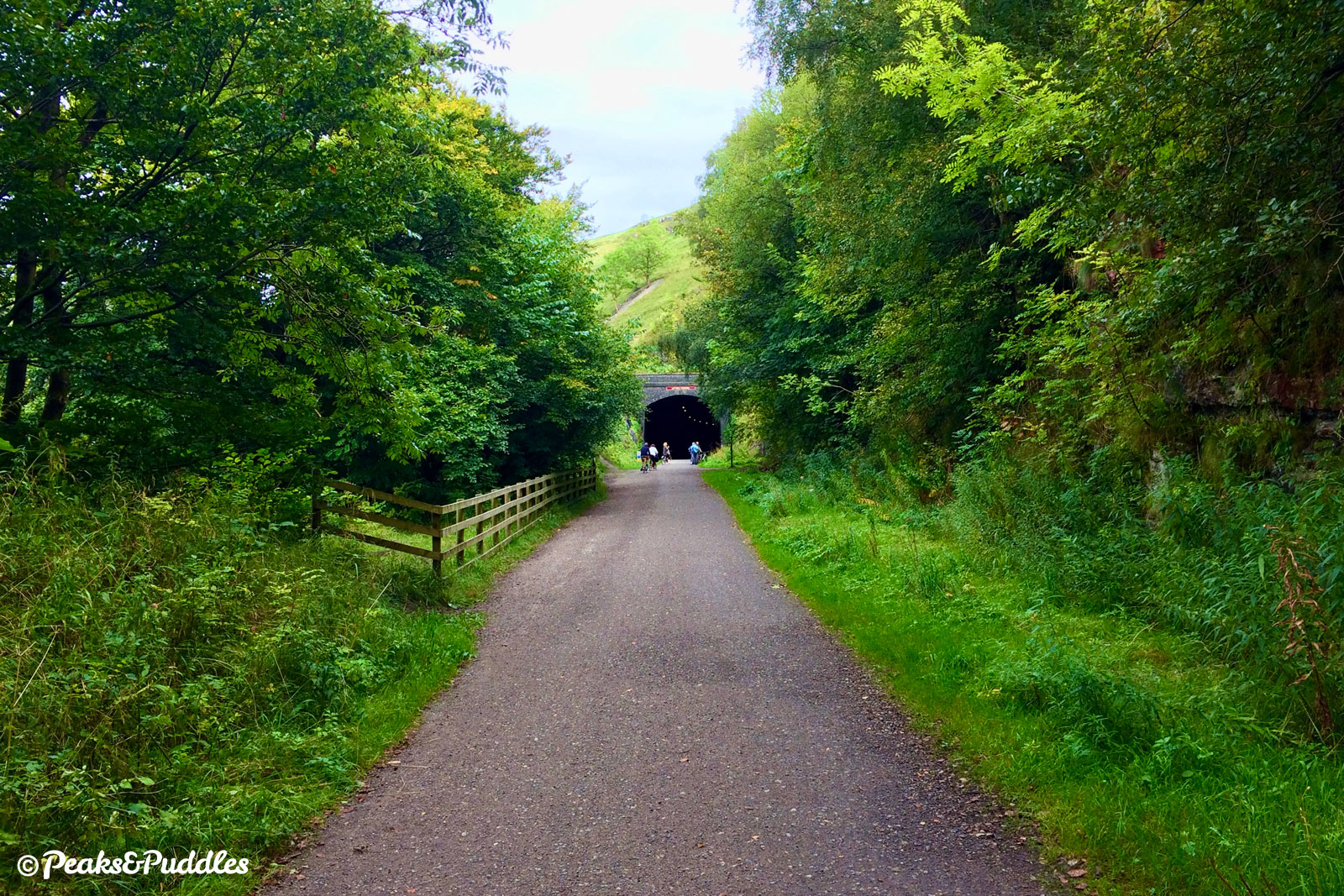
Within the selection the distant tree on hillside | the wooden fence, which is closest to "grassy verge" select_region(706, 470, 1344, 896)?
the wooden fence

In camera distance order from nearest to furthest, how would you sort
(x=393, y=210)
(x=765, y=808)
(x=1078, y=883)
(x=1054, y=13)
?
(x=1078, y=883) → (x=765, y=808) → (x=393, y=210) → (x=1054, y=13)

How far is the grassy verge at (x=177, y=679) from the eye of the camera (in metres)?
3.12

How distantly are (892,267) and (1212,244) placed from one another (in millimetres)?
7717

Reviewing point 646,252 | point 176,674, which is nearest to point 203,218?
point 176,674

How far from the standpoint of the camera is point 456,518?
10.1m

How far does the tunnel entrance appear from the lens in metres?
56.8

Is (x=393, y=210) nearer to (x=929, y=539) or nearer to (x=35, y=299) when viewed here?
(x=35, y=299)

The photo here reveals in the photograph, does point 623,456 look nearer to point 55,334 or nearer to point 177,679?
point 55,334

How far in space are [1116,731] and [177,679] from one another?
17.3ft

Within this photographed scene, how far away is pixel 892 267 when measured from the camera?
1209cm

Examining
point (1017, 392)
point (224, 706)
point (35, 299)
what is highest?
point (35, 299)

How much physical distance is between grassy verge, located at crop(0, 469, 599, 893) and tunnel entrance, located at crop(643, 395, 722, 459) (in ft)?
162

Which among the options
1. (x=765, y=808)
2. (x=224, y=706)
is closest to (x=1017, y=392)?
(x=765, y=808)

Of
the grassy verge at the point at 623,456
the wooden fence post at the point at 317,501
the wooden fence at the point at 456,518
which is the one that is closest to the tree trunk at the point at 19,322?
the wooden fence post at the point at 317,501
